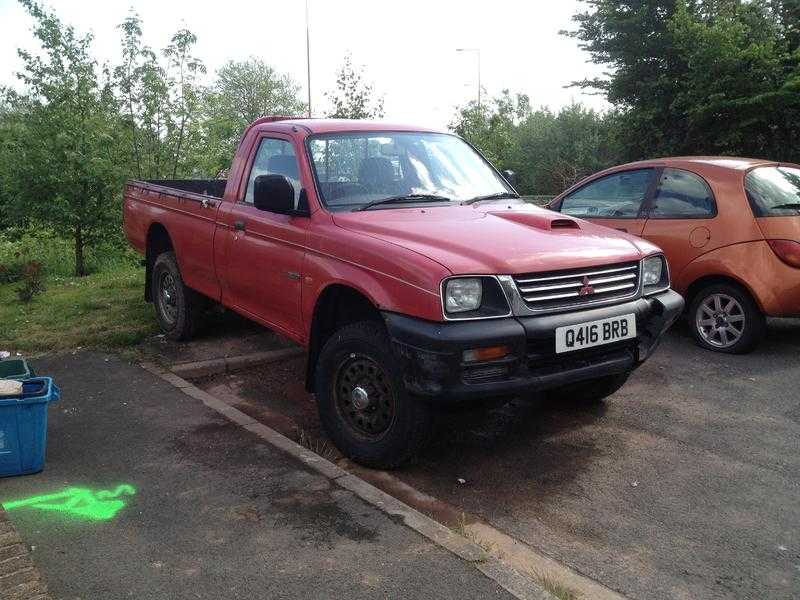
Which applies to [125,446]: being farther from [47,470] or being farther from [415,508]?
[415,508]

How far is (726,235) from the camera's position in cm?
620

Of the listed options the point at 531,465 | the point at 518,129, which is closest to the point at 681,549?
the point at 531,465

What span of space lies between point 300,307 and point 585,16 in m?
14.0

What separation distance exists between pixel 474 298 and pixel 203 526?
1691 millimetres

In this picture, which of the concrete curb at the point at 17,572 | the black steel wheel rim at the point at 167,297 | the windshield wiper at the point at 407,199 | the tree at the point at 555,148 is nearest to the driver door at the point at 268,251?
the windshield wiper at the point at 407,199

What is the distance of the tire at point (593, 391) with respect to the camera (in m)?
4.92

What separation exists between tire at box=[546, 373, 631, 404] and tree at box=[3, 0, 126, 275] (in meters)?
8.17

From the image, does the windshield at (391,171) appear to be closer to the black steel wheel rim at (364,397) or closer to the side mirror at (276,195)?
the side mirror at (276,195)

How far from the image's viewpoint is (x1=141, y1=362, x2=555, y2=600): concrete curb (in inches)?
110

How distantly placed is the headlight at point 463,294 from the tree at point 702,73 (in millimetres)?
10527

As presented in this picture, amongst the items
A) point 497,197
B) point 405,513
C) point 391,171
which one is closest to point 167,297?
point 391,171

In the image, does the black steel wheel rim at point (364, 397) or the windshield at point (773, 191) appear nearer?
the black steel wheel rim at point (364, 397)

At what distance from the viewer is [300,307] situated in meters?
4.55

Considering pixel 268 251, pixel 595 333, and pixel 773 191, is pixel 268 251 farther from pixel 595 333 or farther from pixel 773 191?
pixel 773 191
